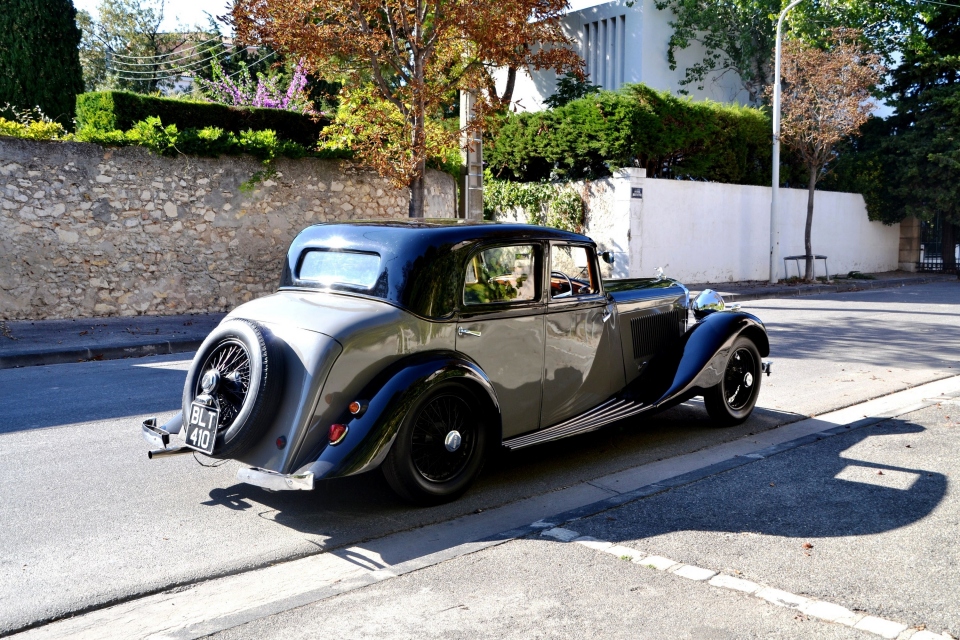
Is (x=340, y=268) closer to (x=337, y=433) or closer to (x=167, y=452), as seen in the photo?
(x=337, y=433)

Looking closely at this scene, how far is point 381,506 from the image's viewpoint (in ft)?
15.5

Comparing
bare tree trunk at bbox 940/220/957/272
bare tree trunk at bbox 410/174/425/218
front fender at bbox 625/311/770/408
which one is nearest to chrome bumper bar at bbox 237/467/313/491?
front fender at bbox 625/311/770/408

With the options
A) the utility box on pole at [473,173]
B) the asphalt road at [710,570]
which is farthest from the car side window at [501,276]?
the utility box on pole at [473,173]

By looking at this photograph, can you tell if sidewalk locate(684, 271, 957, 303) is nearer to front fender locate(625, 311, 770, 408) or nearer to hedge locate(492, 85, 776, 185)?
hedge locate(492, 85, 776, 185)

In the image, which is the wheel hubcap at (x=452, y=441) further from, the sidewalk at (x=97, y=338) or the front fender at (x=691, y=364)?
the sidewalk at (x=97, y=338)

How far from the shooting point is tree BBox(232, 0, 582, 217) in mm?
12930

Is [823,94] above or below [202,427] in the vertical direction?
above

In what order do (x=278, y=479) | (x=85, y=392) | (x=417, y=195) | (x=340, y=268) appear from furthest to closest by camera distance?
1. (x=417, y=195)
2. (x=85, y=392)
3. (x=340, y=268)
4. (x=278, y=479)

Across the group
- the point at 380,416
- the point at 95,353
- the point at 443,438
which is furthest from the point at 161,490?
the point at 95,353

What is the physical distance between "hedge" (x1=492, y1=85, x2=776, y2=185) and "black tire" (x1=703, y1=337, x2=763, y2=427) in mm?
13137

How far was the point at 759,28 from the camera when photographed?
29.3 metres


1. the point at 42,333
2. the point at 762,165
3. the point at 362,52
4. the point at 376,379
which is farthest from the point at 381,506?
the point at 762,165

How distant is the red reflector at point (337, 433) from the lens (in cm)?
424

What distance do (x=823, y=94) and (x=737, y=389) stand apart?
18.7 meters
